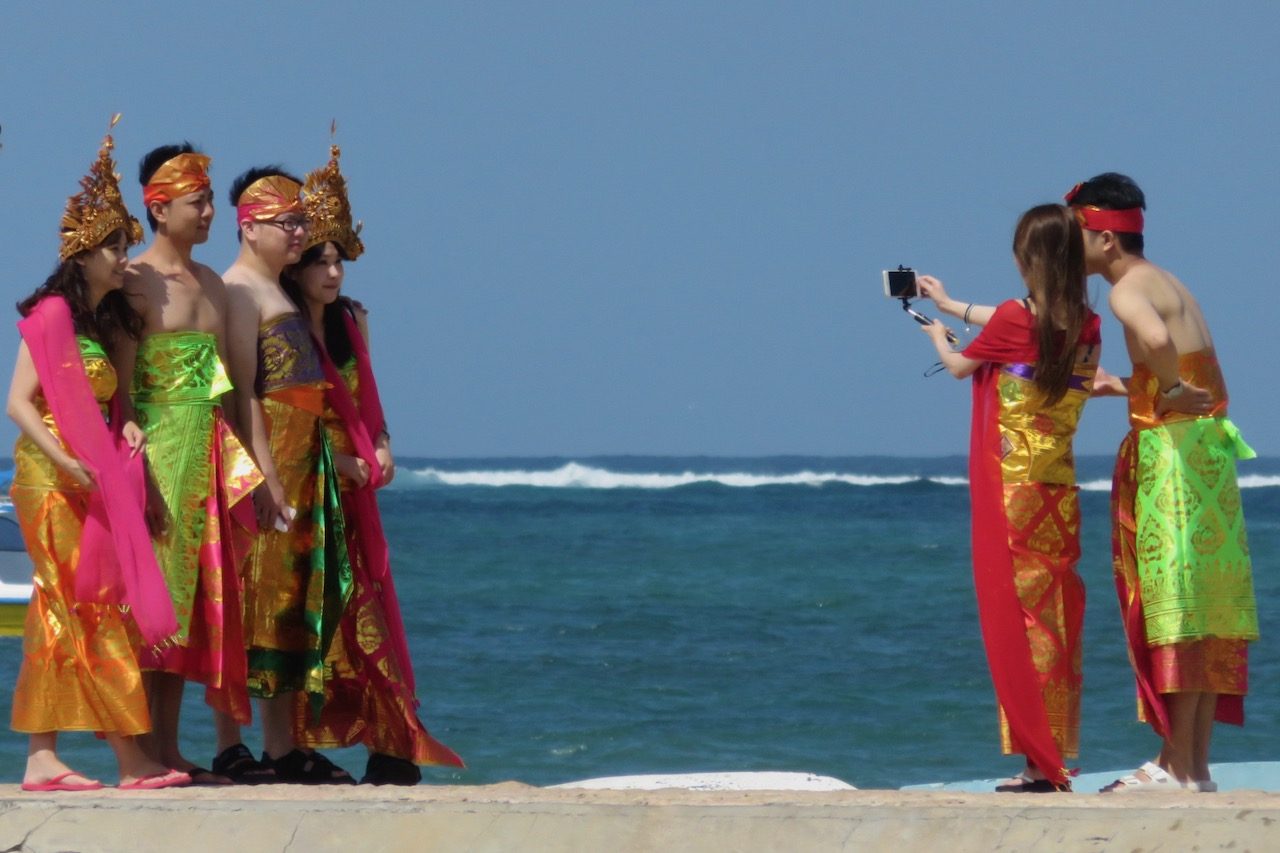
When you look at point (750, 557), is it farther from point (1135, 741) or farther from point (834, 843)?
point (834, 843)

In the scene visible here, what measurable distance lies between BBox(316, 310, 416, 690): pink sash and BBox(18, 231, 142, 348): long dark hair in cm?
66

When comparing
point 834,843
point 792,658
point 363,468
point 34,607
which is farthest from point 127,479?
point 792,658

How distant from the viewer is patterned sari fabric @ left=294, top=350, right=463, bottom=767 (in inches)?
204

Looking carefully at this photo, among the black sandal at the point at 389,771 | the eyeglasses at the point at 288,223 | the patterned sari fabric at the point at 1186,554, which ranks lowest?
the black sandal at the point at 389,771

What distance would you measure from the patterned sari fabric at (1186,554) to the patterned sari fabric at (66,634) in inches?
101

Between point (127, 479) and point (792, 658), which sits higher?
point (127, 479)

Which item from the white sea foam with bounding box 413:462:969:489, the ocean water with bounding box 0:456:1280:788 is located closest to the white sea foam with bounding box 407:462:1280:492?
the white sea foam with bounding box 413:462:969:489

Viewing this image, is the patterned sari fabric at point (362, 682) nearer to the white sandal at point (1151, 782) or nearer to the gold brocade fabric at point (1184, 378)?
the white sandal at point (1151, 782)

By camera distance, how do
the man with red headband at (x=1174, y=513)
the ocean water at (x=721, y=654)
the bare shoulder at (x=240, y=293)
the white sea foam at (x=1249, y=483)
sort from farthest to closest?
the white sea foam at (x=1249, y=483) → the ocean water at (x=721, y=654) → the bare shoulder at (x=240, y=293) → the man with red headband at (x=1174, y=513)

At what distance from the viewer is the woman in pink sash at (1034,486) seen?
15.6 ft

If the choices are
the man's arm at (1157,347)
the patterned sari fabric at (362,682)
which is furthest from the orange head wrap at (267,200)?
the man's arm at (1157,347)

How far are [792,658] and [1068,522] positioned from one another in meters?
10.8

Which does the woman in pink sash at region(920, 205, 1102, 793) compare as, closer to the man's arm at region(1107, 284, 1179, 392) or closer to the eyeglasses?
the man's arm at region(1107, 284, 1179, 392)

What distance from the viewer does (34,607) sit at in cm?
445
